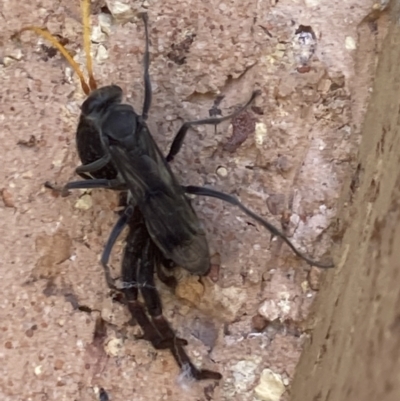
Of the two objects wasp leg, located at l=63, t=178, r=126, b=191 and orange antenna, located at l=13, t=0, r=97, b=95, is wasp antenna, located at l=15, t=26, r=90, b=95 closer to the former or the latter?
orange antenna, located at l=13, t=0, r=97, b=95

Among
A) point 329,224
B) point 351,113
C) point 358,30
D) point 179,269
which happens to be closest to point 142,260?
point 179,269

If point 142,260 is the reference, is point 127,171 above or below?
above

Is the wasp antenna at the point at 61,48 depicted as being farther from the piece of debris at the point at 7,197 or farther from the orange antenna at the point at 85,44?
the piece of debris at the point at 7,197

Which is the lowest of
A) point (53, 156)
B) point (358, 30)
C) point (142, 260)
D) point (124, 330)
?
point (124, 330)

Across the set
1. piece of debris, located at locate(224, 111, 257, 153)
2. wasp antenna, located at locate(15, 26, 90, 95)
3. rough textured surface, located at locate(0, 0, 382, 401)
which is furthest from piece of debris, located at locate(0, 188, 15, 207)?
piece of debris, located at locate(224, 111, 257, 153)

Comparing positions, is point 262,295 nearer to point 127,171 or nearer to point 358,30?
point 127,171

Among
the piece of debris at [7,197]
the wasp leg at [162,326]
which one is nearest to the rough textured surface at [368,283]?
the wasp leg at [162,326]

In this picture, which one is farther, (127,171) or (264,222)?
(127,171)
